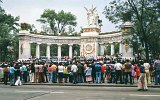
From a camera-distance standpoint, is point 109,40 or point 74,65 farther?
point 109,40

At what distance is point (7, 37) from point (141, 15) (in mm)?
36464

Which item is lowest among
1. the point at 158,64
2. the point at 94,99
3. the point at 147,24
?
the point at 94,99

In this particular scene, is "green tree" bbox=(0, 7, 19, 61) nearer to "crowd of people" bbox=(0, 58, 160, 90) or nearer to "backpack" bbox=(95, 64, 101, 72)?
"crowd of people" bbox=(0, 58, 160, 90)

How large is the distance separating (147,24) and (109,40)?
22.4m

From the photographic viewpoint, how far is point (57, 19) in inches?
3656

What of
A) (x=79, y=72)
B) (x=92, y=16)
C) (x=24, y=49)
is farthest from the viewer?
(x=92, y=16)

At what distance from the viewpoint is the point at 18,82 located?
2856 cm

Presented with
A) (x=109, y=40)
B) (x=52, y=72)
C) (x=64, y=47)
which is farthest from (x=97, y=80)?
(x=64, y=47)

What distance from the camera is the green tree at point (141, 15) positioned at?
33.1 metres

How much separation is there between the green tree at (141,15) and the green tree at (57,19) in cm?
5825

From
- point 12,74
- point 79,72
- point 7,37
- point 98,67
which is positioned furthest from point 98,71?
point 7,37

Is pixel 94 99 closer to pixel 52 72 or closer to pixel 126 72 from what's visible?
pixel 126 72

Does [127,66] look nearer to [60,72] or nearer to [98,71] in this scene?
[98,71]

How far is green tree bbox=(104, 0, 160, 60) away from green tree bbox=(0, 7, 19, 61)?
3055 cm
